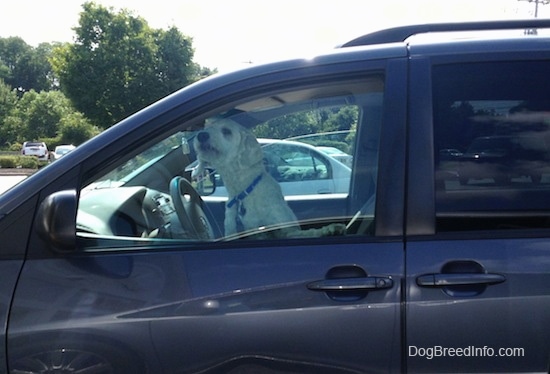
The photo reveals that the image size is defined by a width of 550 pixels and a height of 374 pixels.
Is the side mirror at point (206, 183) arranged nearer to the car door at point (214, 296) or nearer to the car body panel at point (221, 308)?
the car door at point (214, 296)

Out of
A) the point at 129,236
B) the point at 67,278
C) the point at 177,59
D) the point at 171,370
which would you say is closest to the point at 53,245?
the point at 67,278

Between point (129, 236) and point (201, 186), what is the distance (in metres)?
0.52

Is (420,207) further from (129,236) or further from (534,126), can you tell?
(129,236)

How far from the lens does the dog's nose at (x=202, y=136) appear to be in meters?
2.36

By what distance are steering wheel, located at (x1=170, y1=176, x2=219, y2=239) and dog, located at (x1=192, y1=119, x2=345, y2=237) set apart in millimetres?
96

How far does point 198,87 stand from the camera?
2.26 metres

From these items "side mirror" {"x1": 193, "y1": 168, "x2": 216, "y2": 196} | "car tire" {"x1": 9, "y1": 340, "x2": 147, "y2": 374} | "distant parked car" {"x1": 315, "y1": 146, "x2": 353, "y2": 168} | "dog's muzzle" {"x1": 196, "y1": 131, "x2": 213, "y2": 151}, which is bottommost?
"car tire" {"x1": 9, "y1": 340, "x2": 147, "y2": 374}

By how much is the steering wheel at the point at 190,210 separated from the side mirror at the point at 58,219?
1.56 ft

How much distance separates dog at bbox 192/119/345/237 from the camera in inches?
91.3

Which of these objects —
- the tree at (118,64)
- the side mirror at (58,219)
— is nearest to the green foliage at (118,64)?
the tree at (118,64)

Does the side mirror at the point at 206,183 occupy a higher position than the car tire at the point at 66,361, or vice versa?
the side mirror at the point at 206,183

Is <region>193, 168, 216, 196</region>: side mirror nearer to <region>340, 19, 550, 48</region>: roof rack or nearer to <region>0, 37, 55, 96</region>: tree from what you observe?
<region>340, 19, 550, 48</region>: roof rack

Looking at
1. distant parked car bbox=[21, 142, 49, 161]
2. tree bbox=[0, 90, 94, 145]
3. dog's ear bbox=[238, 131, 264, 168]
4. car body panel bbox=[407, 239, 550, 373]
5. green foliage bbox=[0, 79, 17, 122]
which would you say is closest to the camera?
car body panel bbox=[407, 239, 550, 373]

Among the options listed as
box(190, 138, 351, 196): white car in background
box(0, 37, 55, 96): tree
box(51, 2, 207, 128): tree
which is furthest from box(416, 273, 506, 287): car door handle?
box(0, 37, 55, 96): tree
